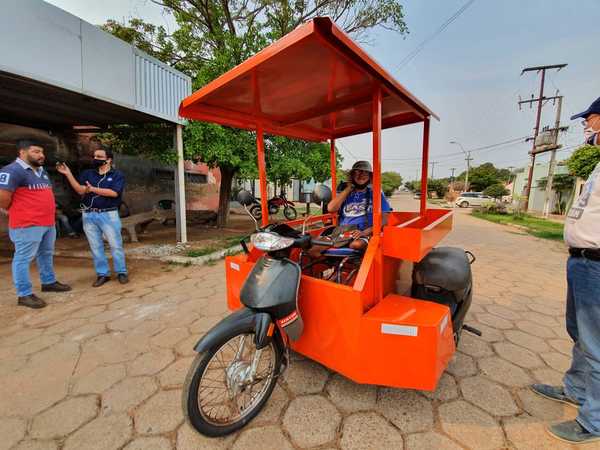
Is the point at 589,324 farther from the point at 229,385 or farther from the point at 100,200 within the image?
the point at 100,200

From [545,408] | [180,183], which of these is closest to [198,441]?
[545,408]

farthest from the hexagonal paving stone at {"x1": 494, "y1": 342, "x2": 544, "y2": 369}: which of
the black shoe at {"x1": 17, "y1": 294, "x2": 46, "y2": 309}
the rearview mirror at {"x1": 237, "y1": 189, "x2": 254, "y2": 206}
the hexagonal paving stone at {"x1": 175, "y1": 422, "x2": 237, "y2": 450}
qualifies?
the black shoe at {"x1": 17, "y1": 294, "x2": 46, "y2": 309}

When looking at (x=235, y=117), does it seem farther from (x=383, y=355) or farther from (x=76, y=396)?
(x=76, y=396)

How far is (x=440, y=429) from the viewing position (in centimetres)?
154

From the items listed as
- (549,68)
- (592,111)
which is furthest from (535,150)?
(592,111)

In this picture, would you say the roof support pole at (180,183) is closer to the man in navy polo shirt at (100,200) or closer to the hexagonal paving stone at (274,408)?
the man in navy polo shirt at (100,200)

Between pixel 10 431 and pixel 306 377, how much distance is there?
1.68 m

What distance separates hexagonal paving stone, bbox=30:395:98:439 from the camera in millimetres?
1509

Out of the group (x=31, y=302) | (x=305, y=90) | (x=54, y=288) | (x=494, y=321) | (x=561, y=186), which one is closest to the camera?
(x=305, y=90)

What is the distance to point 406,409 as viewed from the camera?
168 centimetres

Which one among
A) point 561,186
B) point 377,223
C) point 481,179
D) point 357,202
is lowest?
point 377,223

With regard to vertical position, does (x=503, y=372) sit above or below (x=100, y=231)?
below

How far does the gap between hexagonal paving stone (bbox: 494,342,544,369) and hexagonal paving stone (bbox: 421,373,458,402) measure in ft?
2.16

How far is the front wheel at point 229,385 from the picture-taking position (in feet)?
4.47
